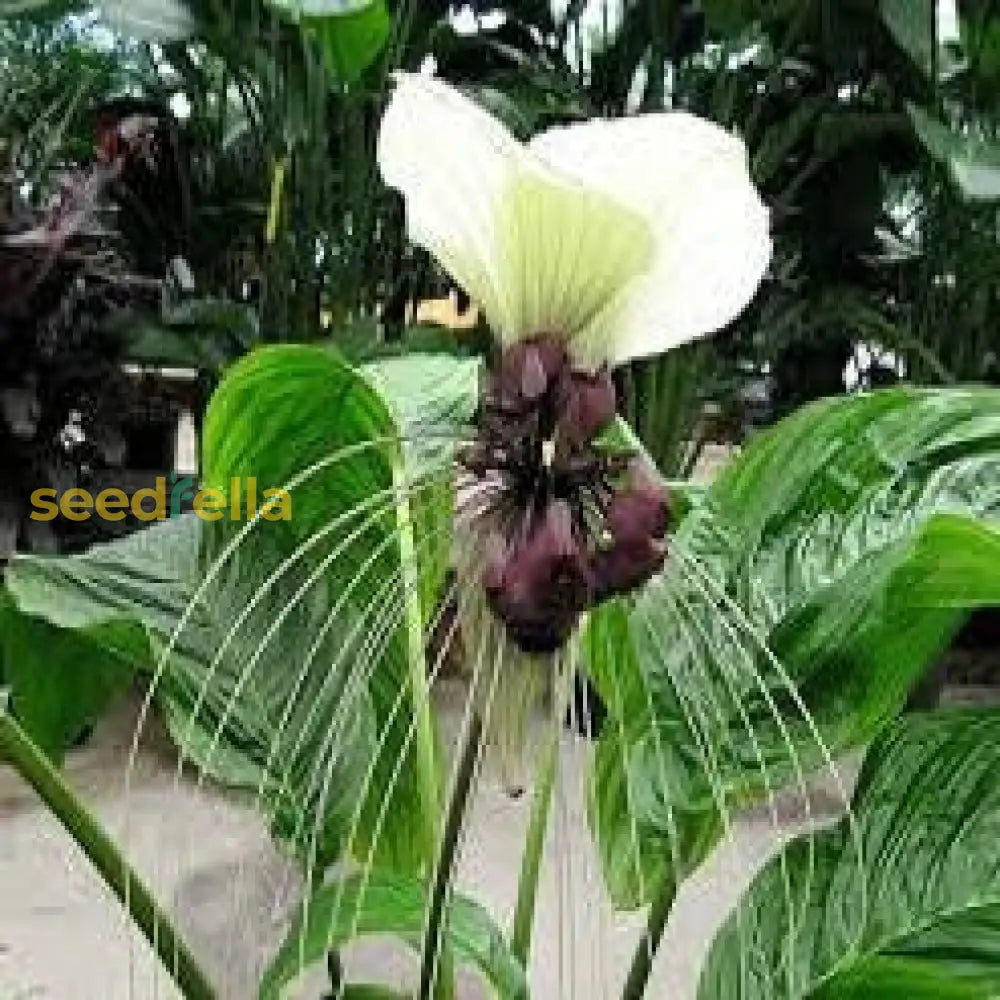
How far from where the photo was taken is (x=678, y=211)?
0.51 meters

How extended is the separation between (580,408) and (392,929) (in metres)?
0.44

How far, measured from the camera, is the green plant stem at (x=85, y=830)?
2.45 ft

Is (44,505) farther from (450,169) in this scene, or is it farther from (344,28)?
(450,169)

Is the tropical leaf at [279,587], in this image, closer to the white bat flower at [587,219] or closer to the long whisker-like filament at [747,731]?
the long whisker-like filament at [747,731]

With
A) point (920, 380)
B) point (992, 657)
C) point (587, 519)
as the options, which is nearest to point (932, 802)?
point (587, 519)

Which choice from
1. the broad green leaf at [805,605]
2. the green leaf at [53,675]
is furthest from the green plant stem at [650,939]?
the green leaf at [53,675]

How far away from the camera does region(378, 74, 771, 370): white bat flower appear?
49 centimetres

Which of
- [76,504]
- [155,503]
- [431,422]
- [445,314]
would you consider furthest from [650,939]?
[445,314]

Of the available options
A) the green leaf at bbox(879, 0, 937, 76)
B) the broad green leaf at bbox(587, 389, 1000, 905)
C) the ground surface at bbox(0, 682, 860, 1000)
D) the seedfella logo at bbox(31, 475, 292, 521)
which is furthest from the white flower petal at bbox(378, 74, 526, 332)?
the green leaf at bbox(879, 0, 937, 76)

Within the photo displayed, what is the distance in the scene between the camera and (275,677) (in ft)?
3.02

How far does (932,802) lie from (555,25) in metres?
2.27

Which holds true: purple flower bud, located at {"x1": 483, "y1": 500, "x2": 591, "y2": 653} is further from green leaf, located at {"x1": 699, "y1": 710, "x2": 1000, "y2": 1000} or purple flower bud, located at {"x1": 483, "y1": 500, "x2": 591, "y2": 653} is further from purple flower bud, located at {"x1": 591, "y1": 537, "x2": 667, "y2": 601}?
green leaf, located at {"x1": 699, "y1": 710, "x2": 1000, "y2": 1000}

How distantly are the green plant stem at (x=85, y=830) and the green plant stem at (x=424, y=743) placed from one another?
0.41 ft

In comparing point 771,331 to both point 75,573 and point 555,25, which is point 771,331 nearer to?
point 555,25
